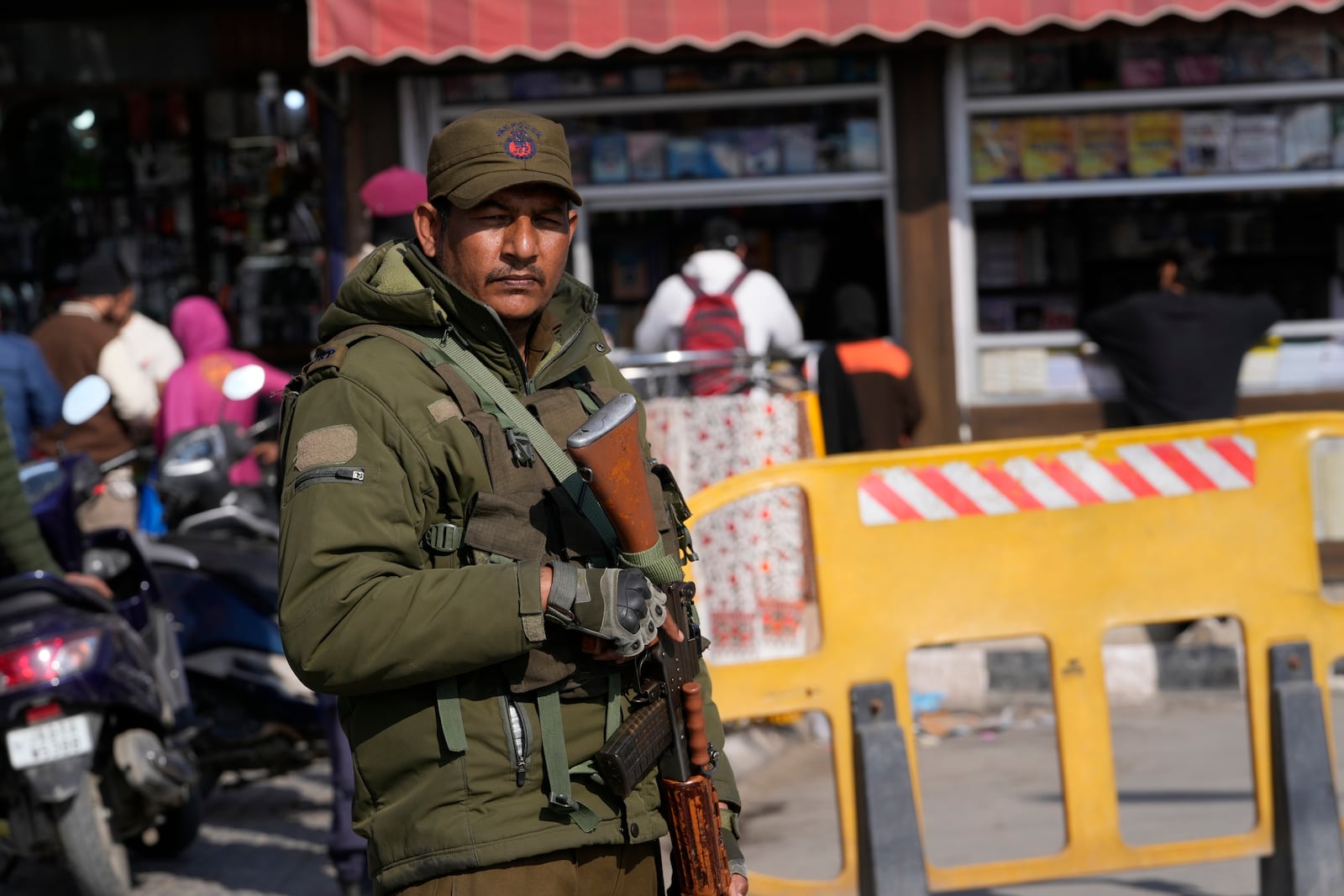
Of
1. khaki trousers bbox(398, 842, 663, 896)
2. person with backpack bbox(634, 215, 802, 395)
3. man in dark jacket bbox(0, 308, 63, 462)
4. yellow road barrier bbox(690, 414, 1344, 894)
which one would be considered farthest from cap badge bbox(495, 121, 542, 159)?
person with backpack bbox(634, 215, 802, 395)

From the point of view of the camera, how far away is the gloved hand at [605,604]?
7.57ft

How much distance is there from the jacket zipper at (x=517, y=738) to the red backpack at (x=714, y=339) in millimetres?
5280

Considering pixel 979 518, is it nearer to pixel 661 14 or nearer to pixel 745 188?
pixel 661 14

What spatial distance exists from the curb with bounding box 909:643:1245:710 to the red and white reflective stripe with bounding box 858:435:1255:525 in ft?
9.44

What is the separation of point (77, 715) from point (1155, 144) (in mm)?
6174

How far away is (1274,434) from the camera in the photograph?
4586 millimetres

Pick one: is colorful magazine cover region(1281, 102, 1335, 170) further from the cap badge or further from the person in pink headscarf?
the cap badge

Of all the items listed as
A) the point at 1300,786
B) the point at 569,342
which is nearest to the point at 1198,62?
the point at 1300,786

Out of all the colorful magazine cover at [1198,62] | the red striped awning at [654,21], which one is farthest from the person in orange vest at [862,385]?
the colorful magazine cover at [1198,62]

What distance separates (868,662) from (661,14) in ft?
13.7

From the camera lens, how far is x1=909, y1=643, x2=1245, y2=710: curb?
7355 mm

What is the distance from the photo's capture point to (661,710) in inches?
97.7

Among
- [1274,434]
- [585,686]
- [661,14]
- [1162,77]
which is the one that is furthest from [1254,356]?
[585,686]

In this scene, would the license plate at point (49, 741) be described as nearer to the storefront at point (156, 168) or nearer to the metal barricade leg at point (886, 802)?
the metal barricade leg at point (886, 802)
